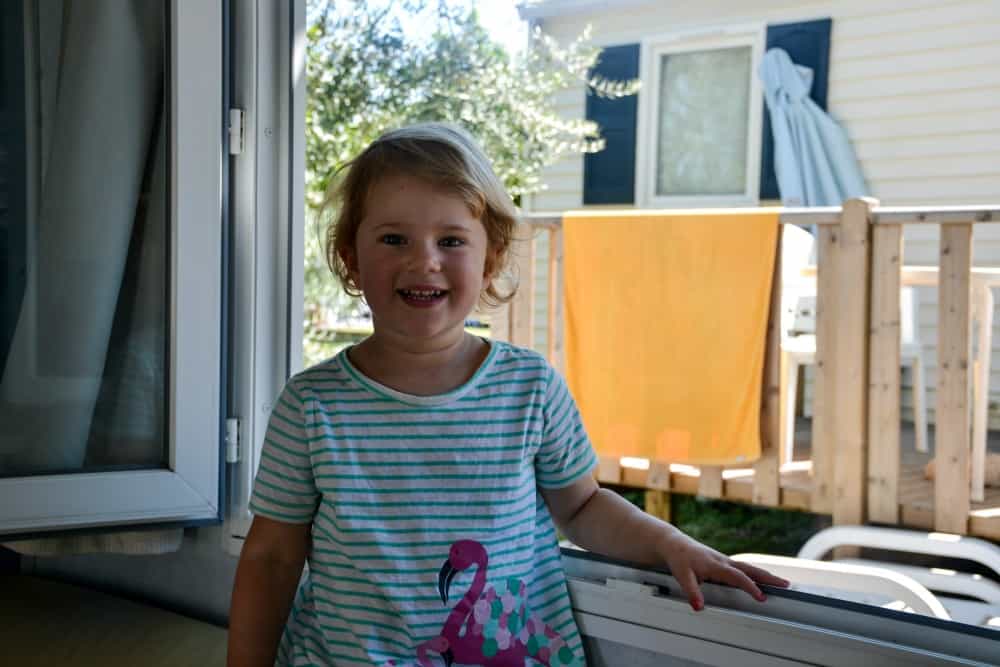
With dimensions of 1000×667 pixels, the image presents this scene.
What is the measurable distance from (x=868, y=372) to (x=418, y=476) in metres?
2.23

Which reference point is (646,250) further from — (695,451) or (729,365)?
(695,451)

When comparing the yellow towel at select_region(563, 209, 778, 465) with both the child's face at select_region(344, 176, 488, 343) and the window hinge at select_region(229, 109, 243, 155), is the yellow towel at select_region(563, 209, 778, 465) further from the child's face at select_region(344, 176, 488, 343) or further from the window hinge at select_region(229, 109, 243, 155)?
the child's face at select_region(344, 176, 488, 343)

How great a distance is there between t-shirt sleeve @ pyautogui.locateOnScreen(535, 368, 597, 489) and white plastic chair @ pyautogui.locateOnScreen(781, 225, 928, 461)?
2.07 metres

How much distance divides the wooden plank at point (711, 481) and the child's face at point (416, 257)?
2324mm

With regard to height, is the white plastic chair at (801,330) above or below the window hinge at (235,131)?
below

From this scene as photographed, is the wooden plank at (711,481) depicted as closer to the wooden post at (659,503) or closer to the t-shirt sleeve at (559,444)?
the wooden post at (659,503)

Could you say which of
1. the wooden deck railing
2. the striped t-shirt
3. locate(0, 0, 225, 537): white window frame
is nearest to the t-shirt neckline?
the striped t-shirt

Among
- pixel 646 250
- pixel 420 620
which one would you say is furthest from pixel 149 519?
pixel 646 250

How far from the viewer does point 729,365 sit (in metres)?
3.03

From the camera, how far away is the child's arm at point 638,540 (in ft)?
3.46

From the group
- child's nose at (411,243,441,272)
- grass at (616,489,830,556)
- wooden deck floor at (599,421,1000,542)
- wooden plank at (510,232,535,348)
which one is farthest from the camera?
grass at (616,489,830,556)

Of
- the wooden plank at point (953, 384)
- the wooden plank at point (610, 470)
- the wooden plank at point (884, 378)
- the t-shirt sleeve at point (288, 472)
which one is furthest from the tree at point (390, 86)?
the t-shirt sleeve at point (288, 472)

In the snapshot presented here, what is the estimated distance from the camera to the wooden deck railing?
9.05ft

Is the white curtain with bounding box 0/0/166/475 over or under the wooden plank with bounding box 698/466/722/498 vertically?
over
